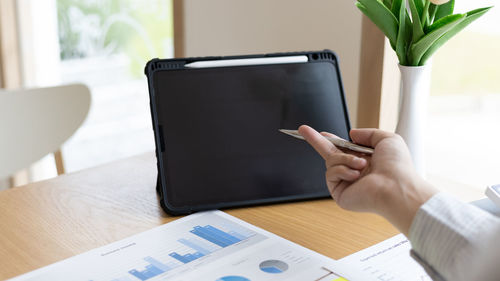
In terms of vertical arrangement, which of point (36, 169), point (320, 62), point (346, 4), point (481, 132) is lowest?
point (36, 169)

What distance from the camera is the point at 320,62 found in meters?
1.00

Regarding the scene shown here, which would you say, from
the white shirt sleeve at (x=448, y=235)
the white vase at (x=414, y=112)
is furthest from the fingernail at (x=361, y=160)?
the white vase at (x=414, y=112)

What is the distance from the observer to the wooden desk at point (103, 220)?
2.55 feet

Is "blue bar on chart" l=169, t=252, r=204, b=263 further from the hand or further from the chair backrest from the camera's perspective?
the chair backrest

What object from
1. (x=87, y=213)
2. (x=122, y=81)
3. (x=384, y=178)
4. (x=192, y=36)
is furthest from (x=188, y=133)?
(x=122, y=81)

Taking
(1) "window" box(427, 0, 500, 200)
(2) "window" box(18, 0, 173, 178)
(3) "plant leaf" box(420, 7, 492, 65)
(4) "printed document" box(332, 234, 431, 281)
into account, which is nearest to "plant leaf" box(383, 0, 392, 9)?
(3) "plant leaf" box(420, 7, 492, 65)

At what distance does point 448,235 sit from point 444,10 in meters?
0.50

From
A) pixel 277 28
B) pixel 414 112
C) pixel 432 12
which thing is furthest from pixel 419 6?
pixel 277 28

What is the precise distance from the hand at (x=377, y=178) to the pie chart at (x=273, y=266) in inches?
4.5

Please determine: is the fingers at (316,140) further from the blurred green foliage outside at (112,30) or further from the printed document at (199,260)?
Result: the blurred green foliage outside at (112,30)

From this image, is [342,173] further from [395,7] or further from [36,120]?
[36,120]

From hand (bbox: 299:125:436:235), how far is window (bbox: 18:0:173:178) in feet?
4.73

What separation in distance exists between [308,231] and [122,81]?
170 centimetres

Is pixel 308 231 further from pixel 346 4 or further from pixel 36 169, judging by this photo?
pixel 36 169
